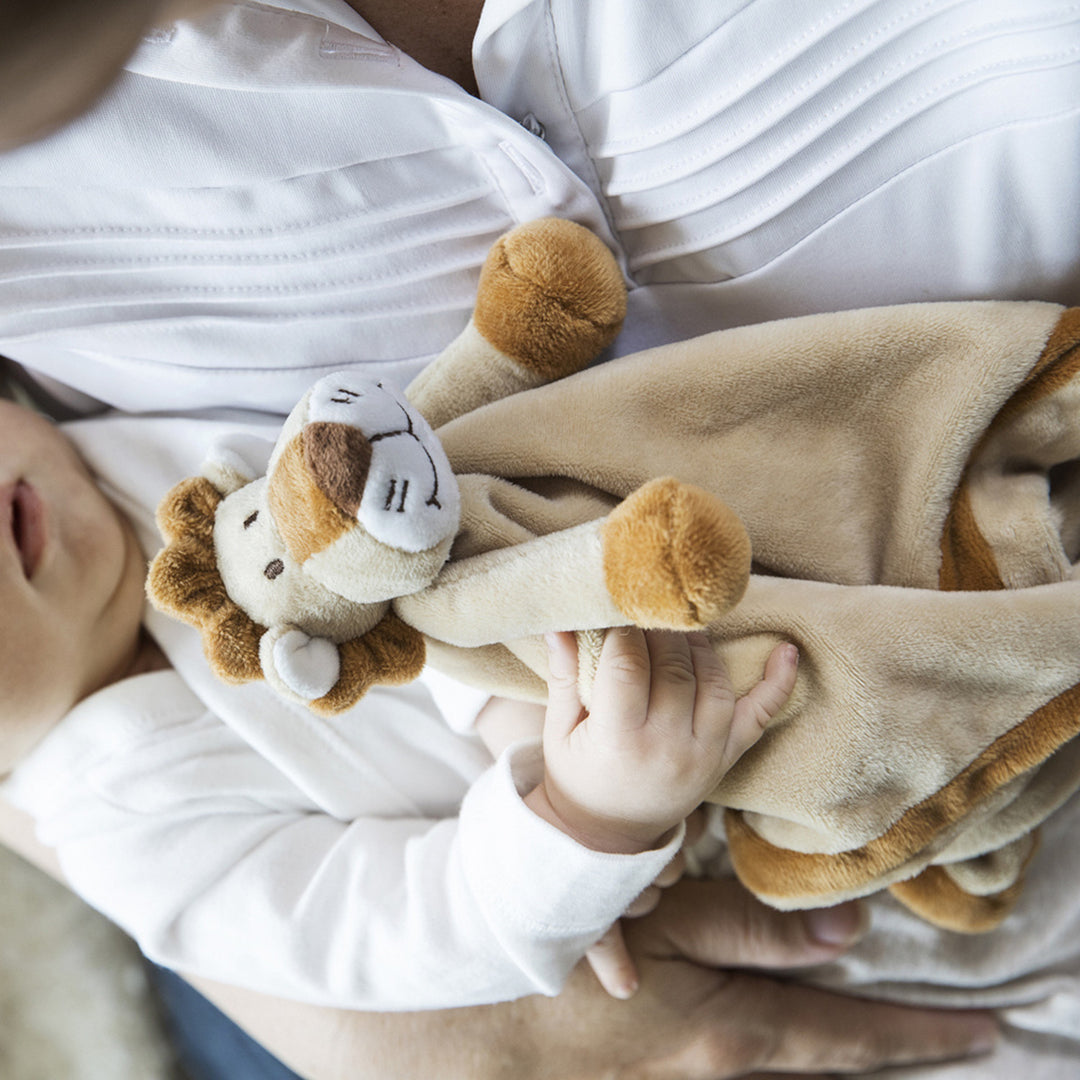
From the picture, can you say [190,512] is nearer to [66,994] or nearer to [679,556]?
[679,556]

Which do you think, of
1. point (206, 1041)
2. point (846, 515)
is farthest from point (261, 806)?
point (846, 515)

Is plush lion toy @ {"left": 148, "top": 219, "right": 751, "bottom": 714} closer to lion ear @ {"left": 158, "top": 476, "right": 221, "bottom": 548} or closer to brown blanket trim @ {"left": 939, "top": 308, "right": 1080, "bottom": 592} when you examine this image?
lion ear @ {"left": 158, "top": 476, "right": 221, "bottom": 548}

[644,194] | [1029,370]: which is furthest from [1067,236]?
[644,194]

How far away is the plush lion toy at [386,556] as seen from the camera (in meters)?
0.39

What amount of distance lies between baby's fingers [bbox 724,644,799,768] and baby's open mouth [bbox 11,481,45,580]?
25.5 inches

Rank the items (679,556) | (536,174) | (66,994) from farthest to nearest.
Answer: (66,994) < (536,174) < (679,556)

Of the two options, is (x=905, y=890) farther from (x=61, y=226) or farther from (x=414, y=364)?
(x=61, y=226)

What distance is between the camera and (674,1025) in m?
0.85

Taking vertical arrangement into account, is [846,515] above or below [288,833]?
above

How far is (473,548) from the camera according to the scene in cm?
51

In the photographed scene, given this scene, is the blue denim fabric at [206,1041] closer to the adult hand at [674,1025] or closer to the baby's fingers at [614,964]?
the adult hand at [674,1025]

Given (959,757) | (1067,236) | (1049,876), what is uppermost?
(1067,236)

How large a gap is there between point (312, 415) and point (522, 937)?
1.62 feet

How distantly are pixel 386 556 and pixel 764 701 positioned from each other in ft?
0.93
